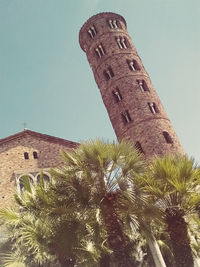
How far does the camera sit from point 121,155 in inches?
348

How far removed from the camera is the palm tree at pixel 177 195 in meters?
7.81

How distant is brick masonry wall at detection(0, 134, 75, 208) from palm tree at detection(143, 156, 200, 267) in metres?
10.1

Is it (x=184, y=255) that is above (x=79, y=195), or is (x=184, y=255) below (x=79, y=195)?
below

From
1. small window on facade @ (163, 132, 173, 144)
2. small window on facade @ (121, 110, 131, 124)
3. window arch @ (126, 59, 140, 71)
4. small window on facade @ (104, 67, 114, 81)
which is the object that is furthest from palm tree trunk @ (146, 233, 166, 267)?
window arch @ (126, 59, 140, 71)

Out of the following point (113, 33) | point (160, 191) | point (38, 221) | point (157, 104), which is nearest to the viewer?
point (160, 191)

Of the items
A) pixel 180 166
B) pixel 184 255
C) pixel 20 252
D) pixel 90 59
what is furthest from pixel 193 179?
pixel 90 59

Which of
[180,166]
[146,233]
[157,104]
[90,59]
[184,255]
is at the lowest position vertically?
[184,255]

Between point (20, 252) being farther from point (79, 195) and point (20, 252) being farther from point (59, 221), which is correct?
point (79, 195)

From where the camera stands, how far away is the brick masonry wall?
54.4 ft

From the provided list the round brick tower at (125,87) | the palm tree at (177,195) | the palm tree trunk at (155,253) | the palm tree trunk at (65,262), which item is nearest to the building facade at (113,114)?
the round brick tower at (125,87)

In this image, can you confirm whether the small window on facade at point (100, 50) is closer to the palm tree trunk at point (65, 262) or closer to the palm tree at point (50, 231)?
the palm tree at point (50, 231)

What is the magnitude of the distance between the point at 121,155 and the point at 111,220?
1856 mm

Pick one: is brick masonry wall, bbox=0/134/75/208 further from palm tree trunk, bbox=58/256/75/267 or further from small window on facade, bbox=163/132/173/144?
palm tree trunk, bbox=58/256/75/267

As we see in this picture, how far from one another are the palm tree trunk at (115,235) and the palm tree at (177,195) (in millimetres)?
1127
